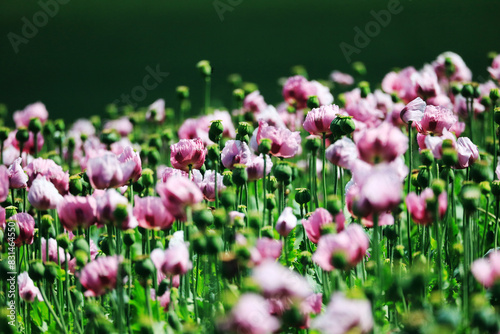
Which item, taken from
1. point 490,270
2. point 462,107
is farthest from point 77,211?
point 462,107

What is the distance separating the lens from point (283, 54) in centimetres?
598

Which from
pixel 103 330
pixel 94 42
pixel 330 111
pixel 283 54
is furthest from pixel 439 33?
pixel 103 330

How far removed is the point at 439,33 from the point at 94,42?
3.28 m

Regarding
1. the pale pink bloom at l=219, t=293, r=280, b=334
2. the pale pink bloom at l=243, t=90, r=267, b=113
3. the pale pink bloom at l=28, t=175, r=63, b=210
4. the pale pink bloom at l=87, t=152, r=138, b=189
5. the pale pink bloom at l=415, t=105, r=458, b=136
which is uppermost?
the pale pink bloom at l=243, t=90, r=267, b=113

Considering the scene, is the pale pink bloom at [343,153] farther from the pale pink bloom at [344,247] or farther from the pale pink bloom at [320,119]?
the pale pink bloom at [344,247]

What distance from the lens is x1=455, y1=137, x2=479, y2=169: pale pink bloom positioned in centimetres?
144

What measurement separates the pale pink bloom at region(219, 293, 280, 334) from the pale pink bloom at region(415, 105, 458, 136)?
878 millimetres

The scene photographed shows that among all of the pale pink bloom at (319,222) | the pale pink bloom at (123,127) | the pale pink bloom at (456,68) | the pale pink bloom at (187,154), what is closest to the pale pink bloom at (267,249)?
the pale pink bloom at (319,222)

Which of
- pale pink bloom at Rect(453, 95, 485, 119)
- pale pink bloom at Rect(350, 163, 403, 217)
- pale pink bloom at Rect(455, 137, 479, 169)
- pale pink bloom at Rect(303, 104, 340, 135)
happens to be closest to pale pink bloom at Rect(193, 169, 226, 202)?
pale pink bloom at Rect(303, 104, 340, 135)

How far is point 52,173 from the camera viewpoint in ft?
5.22

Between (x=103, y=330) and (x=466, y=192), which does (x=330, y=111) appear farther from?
(x=103, y=330)

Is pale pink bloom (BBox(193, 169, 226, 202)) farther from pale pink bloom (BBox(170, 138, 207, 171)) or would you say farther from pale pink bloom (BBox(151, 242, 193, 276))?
pale pink bloom (BBox(151, 242, 193, 276))

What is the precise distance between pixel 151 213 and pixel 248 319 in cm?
45

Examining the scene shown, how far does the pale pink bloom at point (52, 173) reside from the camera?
62.6 inches
